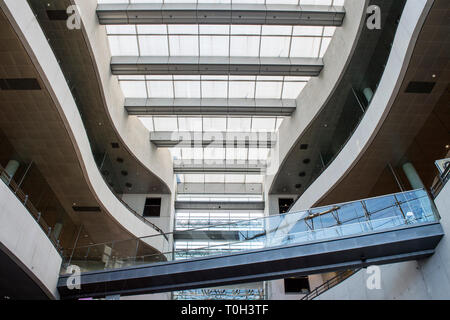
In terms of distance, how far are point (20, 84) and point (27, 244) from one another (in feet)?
19.9

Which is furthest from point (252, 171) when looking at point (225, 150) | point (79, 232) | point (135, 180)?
point (79, 232)

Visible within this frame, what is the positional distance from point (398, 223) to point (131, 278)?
9859mm

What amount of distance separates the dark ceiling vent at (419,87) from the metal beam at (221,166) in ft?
63.9

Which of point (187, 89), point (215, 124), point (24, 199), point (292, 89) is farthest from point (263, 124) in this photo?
point (24, 199)

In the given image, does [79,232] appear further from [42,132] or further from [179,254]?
[179,254]

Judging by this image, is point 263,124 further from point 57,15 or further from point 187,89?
point 57,15

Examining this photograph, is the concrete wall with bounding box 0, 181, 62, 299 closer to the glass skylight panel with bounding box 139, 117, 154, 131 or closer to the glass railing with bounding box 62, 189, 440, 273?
the glass railing with bounding box 62, 189, 440, 273

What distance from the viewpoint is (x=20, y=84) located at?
43.3ft

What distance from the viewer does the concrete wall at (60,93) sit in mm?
11492

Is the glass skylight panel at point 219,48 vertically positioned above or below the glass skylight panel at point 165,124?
below

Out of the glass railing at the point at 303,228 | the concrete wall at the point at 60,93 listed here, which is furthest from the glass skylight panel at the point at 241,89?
the glass railing at the point at 303,228

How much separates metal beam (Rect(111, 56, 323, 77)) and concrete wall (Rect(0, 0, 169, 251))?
586 centimetres

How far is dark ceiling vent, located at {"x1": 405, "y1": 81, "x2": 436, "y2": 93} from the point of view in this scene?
13164 mm

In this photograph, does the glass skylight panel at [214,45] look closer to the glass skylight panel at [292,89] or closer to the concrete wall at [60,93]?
the glass skylight panel at [292,89]
